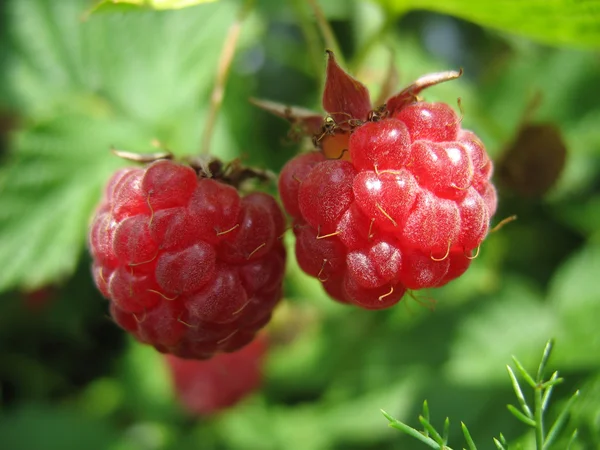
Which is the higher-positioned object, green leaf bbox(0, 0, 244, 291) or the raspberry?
the raspberry

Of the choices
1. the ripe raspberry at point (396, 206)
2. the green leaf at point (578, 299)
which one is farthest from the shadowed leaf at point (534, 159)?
the ripe raspberry at point (396, 206)

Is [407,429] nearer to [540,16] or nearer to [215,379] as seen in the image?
[540,16]

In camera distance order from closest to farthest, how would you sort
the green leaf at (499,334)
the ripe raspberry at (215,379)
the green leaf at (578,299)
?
the green leaf at (578,299), the green leaf at (499,334), the ripe raspberry at (215,379)

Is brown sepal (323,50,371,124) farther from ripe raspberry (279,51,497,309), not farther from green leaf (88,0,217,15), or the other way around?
green leaf (88,0,217,15)

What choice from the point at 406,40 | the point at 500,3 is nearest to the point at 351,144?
the point at 500,3

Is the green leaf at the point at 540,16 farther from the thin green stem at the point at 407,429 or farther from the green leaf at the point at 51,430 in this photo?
the green leaf at the point at 51,430

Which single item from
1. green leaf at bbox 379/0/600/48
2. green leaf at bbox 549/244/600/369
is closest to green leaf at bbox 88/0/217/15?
green leaf at bbox 379/0/600/48
